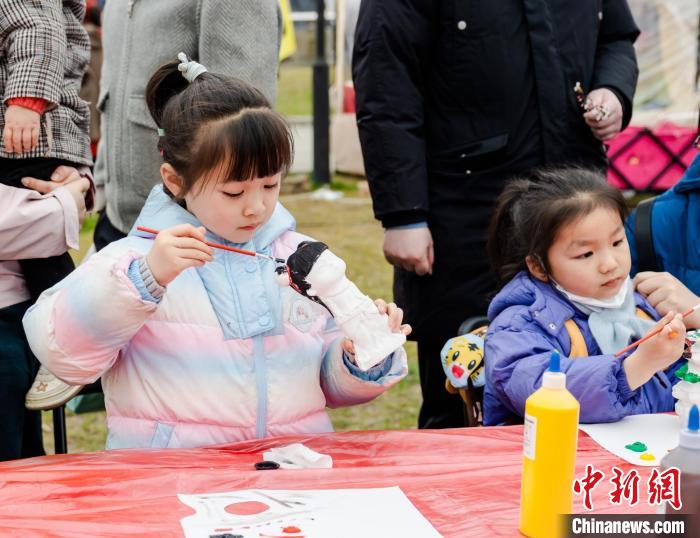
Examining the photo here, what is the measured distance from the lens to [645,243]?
2506 millimetres

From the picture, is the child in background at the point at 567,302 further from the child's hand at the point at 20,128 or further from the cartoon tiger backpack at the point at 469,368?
the child's hand at the point at 20,128

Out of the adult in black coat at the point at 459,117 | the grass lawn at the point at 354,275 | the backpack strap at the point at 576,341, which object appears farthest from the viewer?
the grass lawn at the point at 354,275

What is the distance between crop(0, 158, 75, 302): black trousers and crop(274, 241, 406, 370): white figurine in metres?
0.90

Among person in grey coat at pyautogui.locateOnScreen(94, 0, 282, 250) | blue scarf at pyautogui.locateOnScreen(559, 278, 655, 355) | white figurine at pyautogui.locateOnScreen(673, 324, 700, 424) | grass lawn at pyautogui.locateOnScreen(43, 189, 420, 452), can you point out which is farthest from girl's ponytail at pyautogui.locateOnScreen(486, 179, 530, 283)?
grass lawn at pyautogui.locateOnScreen(43, 189, 420, 452)

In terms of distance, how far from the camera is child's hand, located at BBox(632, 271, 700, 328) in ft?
7.43

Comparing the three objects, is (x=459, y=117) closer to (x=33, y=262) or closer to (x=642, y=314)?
(x=642, y=314)

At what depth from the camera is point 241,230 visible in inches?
73.1

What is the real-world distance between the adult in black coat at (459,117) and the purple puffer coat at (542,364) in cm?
52

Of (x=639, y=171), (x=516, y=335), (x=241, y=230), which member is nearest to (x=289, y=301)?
(x=241, y=230)

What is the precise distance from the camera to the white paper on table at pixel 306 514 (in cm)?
138

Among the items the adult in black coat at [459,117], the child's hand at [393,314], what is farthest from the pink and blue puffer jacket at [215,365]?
the adult in black coat at [459,117]

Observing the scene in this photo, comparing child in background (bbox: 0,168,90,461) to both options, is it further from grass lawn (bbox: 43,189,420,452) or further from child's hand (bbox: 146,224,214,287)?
grass lawn (bbox: 43,189,420,452)

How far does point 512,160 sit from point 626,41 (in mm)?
584

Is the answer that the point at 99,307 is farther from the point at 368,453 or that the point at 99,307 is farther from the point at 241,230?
the point at 368,453
